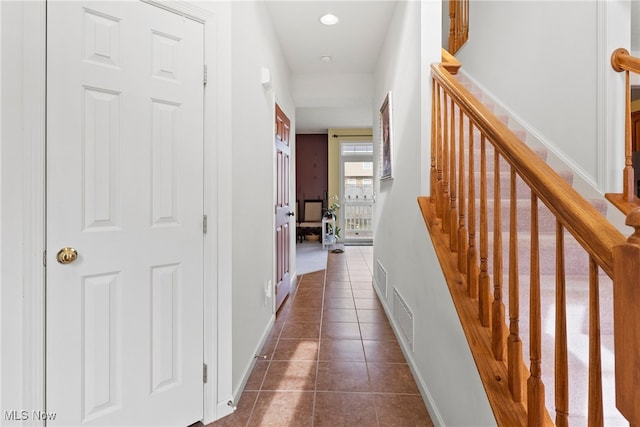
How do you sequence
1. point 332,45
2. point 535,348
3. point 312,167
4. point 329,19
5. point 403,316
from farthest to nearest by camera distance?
point 312,167
point 332,45
point 329,19
point 403,316
point 535,348

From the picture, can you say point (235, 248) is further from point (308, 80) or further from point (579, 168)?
point (308, 80)

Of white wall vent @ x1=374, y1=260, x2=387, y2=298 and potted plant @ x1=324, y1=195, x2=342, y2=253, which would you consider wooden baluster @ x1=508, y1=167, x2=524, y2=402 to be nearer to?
white wall vent @ x1=374, y1=260, x2=387, y2=298

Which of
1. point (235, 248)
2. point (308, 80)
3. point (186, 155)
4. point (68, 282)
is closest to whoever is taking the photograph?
point (68, 282)

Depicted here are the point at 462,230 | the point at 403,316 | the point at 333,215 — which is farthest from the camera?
the point at 333,215

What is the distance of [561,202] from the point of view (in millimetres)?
711

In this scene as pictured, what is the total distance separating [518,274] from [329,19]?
8.55ft

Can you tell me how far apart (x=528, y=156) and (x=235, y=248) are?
4.67 feet

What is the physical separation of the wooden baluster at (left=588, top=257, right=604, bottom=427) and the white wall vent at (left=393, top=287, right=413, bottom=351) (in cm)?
134

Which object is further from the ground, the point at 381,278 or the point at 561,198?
the point at 561,198

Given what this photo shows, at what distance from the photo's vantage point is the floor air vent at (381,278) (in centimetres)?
301

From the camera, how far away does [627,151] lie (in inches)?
65.0

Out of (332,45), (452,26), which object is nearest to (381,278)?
(332,45)

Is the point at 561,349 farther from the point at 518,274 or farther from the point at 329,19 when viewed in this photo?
the point at 329,19

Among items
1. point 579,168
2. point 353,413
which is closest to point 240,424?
point 353,413
